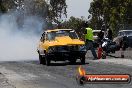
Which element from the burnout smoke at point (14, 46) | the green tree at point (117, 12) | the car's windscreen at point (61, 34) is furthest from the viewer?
the green tree at point (117, 12)

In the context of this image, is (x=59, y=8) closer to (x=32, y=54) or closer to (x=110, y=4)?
(x=110, y=4)

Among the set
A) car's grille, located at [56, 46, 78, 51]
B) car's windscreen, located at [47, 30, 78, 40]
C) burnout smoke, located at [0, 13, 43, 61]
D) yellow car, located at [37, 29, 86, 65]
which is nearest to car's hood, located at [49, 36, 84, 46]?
yellow car, located at [37, 29, 86, 65]

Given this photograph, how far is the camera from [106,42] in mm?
28359

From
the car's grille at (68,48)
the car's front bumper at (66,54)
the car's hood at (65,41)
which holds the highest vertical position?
the car's hood at (65,41)

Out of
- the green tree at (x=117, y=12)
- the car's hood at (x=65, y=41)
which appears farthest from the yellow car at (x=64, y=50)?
the green tree at (x=117, y=12)

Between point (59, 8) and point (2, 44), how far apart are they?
7552 centimetres

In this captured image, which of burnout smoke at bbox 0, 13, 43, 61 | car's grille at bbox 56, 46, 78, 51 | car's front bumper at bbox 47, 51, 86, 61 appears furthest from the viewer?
burnout smoke at bbox 0, 13, 43, 61

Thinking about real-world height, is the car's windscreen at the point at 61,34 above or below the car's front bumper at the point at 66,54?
above

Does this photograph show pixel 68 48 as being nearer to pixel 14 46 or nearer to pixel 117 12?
pixel 14 46

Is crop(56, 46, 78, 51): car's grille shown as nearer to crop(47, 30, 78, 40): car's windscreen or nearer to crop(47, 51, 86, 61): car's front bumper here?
crop(47, 51, 86, 61): car's front bumper

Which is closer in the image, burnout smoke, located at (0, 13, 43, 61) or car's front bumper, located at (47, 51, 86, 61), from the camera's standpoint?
car's front bumper, located at (47, 51, 86, 61)

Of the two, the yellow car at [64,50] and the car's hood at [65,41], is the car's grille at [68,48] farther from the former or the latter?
the car's hood at [65,41]

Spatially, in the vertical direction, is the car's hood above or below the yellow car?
above

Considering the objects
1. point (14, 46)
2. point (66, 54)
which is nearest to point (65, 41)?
point (66, 54)
